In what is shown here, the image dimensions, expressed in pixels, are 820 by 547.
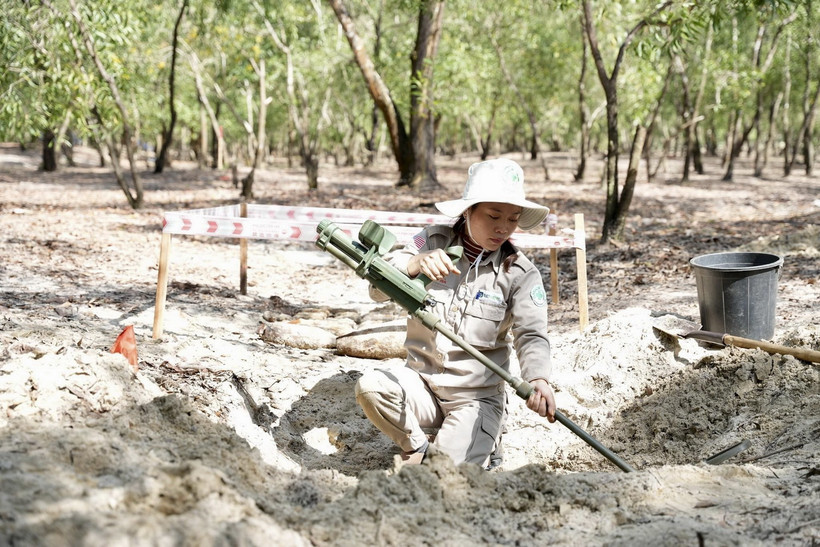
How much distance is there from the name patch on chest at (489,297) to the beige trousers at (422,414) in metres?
0.46

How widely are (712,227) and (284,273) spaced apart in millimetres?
7048

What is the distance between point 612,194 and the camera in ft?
31.5

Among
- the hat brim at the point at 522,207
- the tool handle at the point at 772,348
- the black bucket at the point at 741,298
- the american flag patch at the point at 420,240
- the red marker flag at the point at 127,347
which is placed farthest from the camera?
the black bucket at the point at 741,298

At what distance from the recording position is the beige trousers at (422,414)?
3369mm

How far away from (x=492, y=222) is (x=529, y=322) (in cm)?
47

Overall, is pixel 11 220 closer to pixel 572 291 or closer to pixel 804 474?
pixel 572 291

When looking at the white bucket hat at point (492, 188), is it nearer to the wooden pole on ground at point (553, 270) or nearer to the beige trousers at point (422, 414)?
the beige trousers at point (422, 414)

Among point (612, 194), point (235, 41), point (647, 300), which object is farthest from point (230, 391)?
point (235, 41)

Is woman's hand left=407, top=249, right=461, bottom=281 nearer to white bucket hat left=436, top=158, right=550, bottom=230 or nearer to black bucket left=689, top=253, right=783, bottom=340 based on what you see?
white bucket hat left=436, top=158, right=550, bottom=230

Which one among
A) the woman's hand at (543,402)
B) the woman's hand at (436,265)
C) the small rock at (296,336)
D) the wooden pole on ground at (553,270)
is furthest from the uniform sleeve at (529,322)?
the wooden pole on ground at (553,270)

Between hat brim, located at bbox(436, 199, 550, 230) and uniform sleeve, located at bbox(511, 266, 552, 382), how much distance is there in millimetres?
219

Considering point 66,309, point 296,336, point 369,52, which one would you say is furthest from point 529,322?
point 369,52

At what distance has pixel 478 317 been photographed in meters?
3.36

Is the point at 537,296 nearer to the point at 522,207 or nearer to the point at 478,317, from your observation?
the point at 478,317
